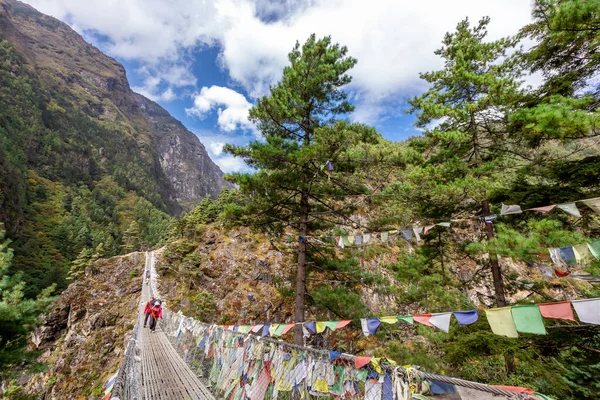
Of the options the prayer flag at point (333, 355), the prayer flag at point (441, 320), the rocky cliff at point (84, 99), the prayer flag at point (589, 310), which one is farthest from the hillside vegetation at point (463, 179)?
the rocky cliff at point (84, 99)

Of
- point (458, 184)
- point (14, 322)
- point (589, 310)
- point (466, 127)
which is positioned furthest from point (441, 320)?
point (14, 322)

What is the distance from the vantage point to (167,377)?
718cm

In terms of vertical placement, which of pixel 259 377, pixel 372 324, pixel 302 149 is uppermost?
pixel 302 149

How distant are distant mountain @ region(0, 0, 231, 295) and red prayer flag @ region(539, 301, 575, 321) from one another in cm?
1895

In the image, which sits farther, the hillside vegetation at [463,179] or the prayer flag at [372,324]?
the hillside vegetation at [463,179]

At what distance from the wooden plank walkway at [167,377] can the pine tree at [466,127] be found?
7765mm

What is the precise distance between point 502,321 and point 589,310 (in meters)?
0.79

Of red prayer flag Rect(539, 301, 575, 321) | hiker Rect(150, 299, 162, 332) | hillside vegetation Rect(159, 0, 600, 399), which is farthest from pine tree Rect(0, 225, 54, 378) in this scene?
red prayer flag Rect(539, 301, 575, 321)

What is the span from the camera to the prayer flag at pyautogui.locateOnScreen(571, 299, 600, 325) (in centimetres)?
265

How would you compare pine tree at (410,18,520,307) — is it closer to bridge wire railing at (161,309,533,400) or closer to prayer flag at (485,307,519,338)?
prayer flag at (485,307,519,338)

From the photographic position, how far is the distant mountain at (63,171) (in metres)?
54.7

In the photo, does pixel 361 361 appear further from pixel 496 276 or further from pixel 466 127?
pixel 466 127

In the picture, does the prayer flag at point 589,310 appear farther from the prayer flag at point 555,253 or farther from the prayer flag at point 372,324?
the prayer flag at point 372,324

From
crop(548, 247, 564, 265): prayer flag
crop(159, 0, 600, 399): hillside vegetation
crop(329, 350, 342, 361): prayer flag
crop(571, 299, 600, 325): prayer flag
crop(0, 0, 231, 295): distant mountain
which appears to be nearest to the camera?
crop(571, 299, 600, 325): prayer flag
